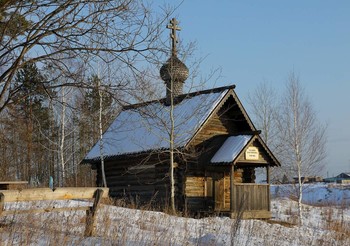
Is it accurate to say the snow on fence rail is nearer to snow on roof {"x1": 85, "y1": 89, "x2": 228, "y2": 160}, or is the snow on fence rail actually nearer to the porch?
snow on roof {"x1": 85, "y1": 89, "x2": 228, "y2": 160}

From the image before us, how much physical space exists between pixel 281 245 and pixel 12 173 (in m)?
39.8

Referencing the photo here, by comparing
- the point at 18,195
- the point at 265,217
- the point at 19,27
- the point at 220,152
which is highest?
the point at 19,27

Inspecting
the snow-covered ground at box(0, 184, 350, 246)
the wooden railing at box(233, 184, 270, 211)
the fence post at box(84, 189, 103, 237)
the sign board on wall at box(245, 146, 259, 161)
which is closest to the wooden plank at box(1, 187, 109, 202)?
the fence post at box(84, 189, 103, 237)

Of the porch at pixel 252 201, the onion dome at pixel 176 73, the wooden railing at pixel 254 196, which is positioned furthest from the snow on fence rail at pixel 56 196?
the wooden railing at pixel 254 196

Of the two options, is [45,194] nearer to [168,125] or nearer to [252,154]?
[168,125]

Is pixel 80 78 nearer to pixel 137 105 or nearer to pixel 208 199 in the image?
pixel 137 105

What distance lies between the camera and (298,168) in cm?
2578

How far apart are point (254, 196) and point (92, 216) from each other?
43.1 ft

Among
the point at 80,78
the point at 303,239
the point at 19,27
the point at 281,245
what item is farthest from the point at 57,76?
the point at 303,239

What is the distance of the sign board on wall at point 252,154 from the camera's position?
66.9 feet

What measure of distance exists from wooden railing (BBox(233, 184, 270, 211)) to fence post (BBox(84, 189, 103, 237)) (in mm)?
11993

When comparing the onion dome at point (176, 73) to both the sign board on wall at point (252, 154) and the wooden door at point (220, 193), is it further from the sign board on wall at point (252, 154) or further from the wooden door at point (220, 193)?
the wooden door at point (220, 193)

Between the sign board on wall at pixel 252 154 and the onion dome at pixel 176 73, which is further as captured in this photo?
the onion dome at pixel 176 73

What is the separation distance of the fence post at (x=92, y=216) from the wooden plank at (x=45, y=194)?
126mm
